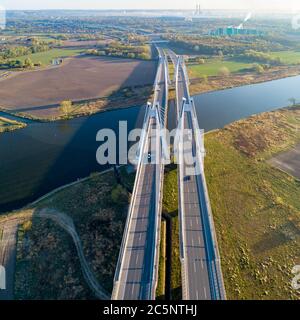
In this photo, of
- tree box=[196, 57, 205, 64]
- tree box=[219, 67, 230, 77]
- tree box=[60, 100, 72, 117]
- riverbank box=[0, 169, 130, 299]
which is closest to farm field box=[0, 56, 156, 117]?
tree box=[60, 100, 72, 117]

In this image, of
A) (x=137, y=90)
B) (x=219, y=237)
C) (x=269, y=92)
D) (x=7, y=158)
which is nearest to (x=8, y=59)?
(x=137, y=90)

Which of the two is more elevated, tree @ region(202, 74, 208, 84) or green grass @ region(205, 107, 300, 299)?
tree @ region(202, 74, 208, 84)

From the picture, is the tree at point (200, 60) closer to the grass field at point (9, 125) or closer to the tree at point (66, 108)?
the tree at point (66, 108)

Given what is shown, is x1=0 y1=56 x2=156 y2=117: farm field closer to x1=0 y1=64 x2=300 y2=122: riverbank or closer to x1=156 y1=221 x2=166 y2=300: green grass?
Answer: x1=0 y1=64 x2=300 y2=122: riverbank

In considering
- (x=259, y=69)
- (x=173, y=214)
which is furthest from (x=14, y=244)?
(x=259, y=69)

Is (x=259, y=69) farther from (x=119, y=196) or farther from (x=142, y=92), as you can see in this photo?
(x=119, y=196)

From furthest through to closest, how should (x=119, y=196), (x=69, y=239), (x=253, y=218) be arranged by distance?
(x=119, y=196)
(x=253, y=218)
(x=69, y=239)
